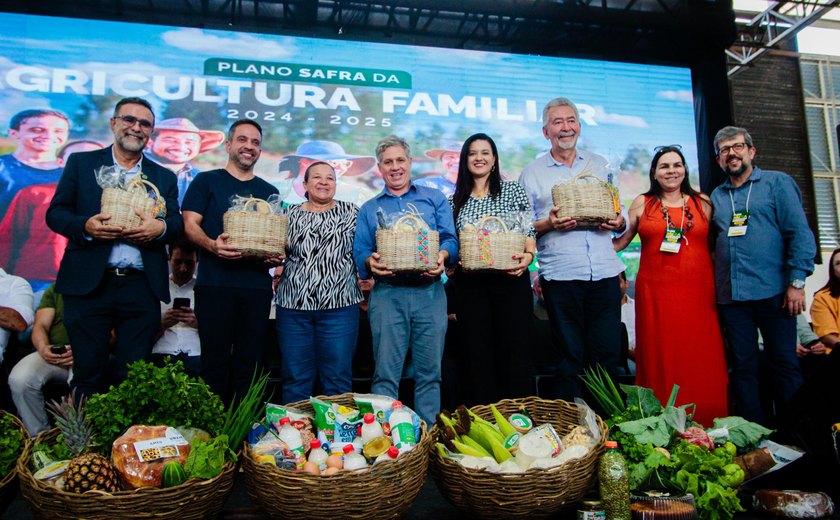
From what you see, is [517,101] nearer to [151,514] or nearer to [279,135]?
[279,135]

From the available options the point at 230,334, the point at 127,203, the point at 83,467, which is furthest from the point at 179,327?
the point at 83,467

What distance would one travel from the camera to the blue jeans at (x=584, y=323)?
315 centimetres

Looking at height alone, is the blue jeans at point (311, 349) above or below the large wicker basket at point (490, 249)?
below

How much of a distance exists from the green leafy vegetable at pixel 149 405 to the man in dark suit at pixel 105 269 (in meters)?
0.94

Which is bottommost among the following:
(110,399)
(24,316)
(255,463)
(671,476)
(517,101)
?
(671,476)

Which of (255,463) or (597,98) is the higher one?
(597,98)

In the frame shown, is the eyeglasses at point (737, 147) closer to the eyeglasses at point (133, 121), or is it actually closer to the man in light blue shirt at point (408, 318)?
the man in light blue shirt at point (408, 318)

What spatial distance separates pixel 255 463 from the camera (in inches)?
70.7

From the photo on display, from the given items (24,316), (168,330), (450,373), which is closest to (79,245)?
(168,330)

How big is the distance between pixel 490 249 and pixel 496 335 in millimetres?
473

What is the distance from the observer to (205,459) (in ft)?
5.79

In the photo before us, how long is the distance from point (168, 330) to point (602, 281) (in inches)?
103

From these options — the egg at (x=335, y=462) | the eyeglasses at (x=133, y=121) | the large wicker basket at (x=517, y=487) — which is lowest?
the large wicker basket at (x=517, y=487)

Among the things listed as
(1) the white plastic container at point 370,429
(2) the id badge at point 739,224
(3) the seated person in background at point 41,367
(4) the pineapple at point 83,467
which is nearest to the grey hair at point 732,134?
(2) the id badge at point 739,224
